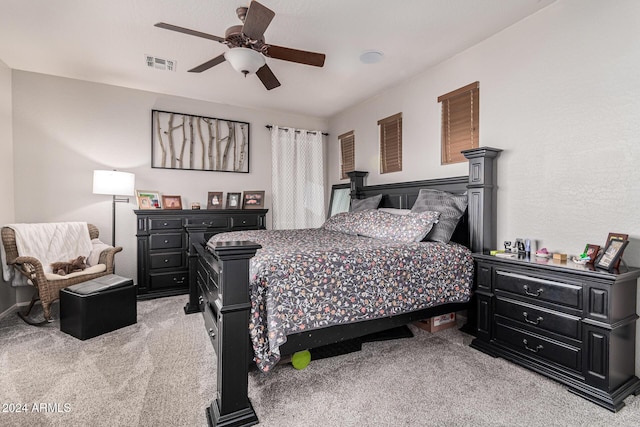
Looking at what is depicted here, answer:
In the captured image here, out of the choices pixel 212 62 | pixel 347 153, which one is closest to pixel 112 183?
pixel 212 62

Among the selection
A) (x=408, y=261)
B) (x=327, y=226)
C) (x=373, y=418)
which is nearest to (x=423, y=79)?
(x=327, y=226)

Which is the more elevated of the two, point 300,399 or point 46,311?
point 46,311

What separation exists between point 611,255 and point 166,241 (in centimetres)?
437

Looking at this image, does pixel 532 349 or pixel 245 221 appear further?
pixel 245 221

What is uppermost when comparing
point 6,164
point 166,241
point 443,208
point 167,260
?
point 6,164

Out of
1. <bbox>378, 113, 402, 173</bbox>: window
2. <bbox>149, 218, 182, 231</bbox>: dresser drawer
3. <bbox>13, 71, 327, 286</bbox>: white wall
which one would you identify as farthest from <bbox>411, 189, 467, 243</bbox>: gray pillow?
<bbox>13, 71, 327, 286</bbox>: white wall

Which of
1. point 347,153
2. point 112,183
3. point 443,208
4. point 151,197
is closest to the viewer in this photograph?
point 443,208

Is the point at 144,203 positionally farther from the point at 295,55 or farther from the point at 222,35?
A: the point at 295,55

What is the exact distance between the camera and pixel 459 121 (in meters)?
3.15

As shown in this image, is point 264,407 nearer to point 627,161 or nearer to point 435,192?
point 435,192

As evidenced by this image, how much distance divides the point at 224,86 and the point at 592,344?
14.5 ft

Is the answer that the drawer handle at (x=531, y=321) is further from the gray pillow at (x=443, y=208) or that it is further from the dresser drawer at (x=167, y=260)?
the dresser drawer at (x=167, y=260)

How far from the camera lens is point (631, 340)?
1.91 m

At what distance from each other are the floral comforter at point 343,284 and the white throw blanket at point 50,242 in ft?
8.36
